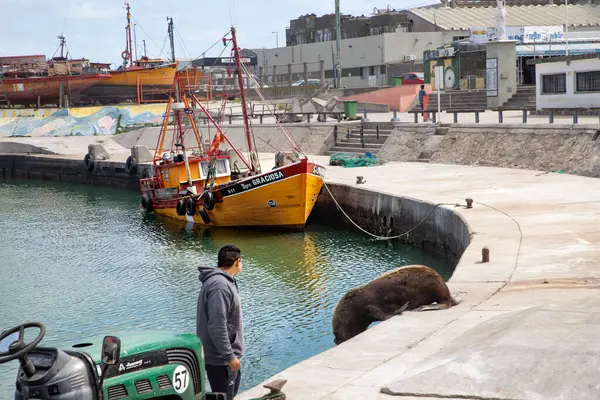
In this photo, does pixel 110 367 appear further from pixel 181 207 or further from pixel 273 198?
pixel 181 207

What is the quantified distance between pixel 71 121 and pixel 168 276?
40.5 m

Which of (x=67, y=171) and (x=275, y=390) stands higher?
(x=275, y=390)

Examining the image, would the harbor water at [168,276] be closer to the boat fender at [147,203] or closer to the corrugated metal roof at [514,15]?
the boat fender at [147,203]

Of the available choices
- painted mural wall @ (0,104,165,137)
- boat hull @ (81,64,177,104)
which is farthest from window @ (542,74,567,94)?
boat hull @ (81,64,177,104)

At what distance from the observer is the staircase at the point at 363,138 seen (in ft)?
118

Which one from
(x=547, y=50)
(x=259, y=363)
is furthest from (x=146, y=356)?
(x=547, y=50)

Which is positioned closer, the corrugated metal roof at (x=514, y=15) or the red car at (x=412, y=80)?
the red car at (x=412, y=80)

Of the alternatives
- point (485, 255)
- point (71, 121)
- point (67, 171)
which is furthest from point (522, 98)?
point (71, 121)

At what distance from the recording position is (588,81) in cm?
3281

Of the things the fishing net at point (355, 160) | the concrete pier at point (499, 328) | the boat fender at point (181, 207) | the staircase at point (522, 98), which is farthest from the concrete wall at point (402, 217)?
the staircase at point (522, 98)

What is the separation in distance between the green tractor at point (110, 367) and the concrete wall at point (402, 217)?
11.9m

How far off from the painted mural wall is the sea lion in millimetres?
48126

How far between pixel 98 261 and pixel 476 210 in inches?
397

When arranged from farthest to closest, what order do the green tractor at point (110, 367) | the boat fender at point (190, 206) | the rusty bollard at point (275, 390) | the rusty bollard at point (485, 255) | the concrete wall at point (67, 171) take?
the concrete wall at point (67, 171) → the boat fender at point (190, 206) → the rusty bollard at point (485, 255) → the rusty bollard at point (275, 390) → the green tractor at point (110, 367)
